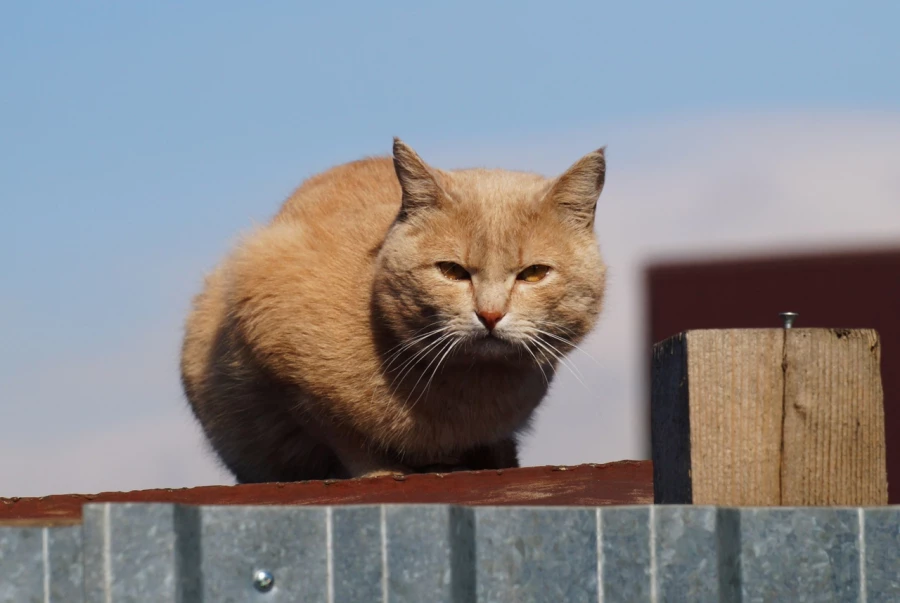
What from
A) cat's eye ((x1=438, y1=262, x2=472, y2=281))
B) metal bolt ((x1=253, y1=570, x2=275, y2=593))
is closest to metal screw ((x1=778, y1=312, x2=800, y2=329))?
metal bolt ((x1=253, y1=570, x2=275, y2=593))

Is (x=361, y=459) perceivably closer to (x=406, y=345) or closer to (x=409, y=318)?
(x=406, y=345)

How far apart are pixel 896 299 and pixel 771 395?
22.7 ft

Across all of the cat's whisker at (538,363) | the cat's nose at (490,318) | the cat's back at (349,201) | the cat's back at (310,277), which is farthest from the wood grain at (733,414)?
the cat's back at (349,201)

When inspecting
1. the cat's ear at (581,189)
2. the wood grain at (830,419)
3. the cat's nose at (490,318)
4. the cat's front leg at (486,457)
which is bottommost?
the cat's front leg at (486,457)

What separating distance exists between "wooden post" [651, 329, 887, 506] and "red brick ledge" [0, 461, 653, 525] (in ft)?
2.84

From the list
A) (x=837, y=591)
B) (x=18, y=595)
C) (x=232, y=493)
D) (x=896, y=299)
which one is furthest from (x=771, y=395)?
(x=896, y=299)

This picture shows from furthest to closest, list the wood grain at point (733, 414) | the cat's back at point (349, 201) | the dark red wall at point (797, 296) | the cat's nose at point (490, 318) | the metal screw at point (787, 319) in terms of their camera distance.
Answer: the dark red wall at point (797, 296) < the cat's back at point (349, 201) < the cat's nose at point (490, 318) < the metal screw at point (787, 319) < the wood grain at point (733, 414)

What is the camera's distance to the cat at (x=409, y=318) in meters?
4.22

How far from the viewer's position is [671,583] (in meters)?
2.29

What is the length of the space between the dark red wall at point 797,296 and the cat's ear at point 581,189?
4481 millimetres

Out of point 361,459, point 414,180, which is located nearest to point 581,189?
point 414,180

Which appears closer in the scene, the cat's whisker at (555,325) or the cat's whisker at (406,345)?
the cat's whisker at (406,345)

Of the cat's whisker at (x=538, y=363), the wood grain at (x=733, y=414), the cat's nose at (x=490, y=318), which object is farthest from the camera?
the cat's whisker at (x=538, y=363)

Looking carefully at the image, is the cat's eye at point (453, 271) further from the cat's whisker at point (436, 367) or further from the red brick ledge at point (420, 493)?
the red brick ledge at point (420, 493)
